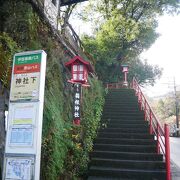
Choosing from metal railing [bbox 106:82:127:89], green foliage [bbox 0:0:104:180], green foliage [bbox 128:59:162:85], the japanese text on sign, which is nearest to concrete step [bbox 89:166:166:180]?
green foliage [bbox 0:0:104:180]

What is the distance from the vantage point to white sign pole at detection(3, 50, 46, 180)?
3.09 meters

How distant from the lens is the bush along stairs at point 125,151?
8012mm

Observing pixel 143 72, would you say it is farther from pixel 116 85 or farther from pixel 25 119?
pixel 25 119

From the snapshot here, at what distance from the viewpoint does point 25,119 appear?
324 centimetres

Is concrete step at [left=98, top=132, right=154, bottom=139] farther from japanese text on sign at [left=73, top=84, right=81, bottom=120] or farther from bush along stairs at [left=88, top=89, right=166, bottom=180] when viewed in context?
japanese text on sign at [left=73, top=84, right=81, bottom=120]

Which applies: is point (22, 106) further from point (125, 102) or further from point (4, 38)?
point (125, 102)

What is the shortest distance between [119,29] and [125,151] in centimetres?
1243

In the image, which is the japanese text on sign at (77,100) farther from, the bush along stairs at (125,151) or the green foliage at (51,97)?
the bush along stairs at (125,151)

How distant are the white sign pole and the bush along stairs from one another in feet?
16.5

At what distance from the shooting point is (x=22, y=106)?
3.29 meters

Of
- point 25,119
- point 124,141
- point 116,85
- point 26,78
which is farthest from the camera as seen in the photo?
point 116,85

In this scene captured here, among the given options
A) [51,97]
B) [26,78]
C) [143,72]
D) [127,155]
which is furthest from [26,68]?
[143,72]

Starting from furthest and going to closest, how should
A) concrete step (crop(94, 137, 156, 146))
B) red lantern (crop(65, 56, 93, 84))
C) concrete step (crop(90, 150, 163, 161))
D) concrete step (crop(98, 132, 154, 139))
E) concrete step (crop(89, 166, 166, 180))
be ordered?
concrete step (crop(98, 132, 154, 139)), concrete step (crop(94, 137, 156, 146)), red lantern (crop(65, 56, 93, 84)), concrete step (crop(90, 150, 163, 161)), concrete step (crop(89, 166, 166, 180))

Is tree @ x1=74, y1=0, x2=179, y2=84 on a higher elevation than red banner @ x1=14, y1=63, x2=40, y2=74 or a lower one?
higher
